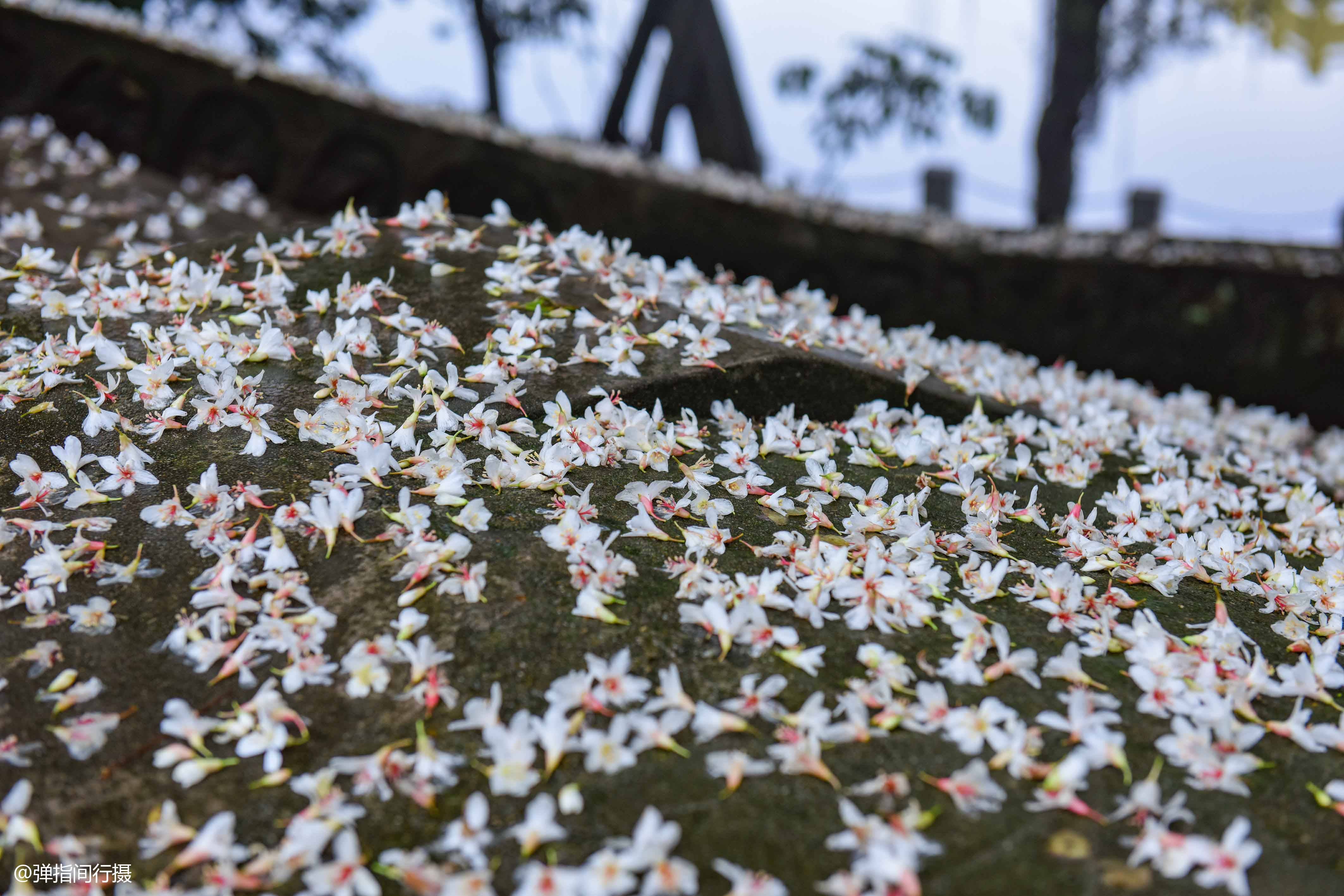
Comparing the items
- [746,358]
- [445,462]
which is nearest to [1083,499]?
[746,358]

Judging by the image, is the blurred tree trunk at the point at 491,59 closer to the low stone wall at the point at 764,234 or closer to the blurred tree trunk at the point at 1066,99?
the low stone wall at the point at 764,234

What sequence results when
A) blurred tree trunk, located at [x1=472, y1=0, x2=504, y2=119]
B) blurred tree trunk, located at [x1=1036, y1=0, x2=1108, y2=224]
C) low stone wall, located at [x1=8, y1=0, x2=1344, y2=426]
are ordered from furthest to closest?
blurred tree trunk, located at [x1=472, y1=0, x2=504, y2=119] < blurred tree trunk, located at [x1=1036, y1=0, x2=1108, y2=224] < low stone wall, located at [x1=8, y1=0, x2=1344, y2=426]

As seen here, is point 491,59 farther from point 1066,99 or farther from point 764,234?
point 1066,99

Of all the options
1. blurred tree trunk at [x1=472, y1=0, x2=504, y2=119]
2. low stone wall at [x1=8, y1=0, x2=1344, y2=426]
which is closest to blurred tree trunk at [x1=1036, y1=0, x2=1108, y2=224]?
low stone wall at [x1=8, y1=0, x2=1344, y2=426]

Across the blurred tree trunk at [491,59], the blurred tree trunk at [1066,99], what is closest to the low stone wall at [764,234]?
the blurred tree trunk at [1066,99]

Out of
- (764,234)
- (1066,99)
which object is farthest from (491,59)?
(1066,99)

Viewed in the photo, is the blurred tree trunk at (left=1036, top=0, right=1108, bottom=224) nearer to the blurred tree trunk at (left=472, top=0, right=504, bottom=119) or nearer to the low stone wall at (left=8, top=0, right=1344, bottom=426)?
the low stone wall at (left=8, top=0, right=1344, bottom=426)
